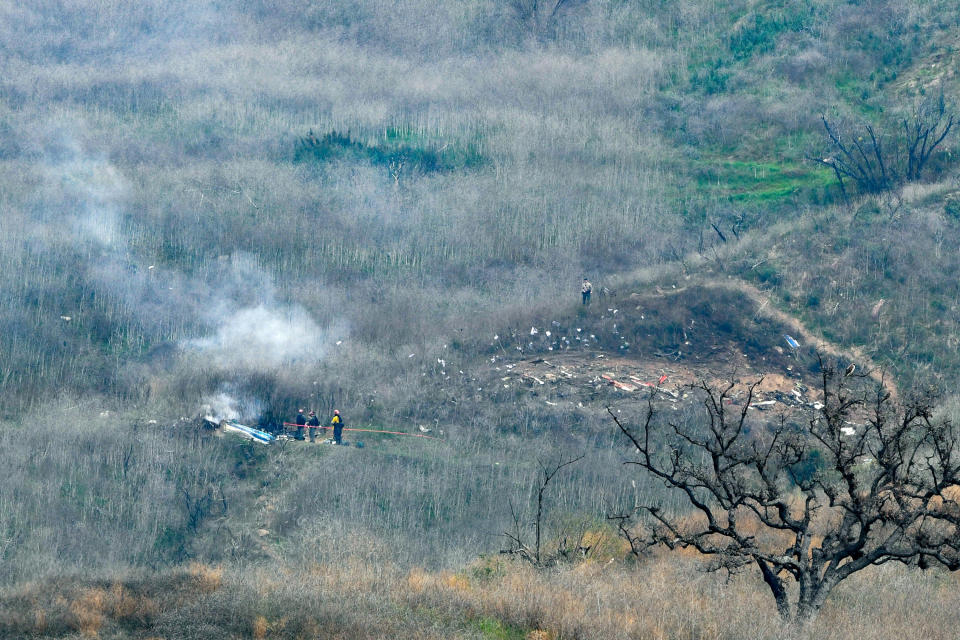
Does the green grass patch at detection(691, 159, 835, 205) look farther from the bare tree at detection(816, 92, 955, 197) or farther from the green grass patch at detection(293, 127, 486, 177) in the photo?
the green grass patch at detection(293, 127, 486, 177)

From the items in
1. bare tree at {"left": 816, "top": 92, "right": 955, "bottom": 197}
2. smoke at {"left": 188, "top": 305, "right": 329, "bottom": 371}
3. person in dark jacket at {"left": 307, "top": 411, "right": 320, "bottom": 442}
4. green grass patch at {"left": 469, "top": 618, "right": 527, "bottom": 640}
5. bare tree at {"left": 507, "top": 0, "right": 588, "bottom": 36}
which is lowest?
person in dark jacket at {"left": 307, "top": 411, "right": 320, "bottom": 442}

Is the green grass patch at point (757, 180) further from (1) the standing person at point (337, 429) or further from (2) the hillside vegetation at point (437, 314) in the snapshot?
(1) the standing person at point (337, 429)

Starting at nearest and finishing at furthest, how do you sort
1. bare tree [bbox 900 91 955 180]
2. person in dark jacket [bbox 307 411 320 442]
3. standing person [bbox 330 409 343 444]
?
standing person [bbox 330 409 343 444], person in dark jacket [bbox 307 411 320 442], bare tree [bbox 900 91 955 180]

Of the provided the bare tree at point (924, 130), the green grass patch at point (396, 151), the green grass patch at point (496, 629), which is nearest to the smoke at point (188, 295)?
the green grass patch at point (396, 151)

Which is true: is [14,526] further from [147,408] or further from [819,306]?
[819,306]

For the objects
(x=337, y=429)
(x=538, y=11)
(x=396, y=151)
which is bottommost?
(x=337, y=429)

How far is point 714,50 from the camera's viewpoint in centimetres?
5384

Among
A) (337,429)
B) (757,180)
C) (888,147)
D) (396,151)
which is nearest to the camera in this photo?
(337,429)

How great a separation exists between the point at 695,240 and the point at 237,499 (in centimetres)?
1934

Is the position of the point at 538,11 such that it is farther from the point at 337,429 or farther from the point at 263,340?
the point at 337,429

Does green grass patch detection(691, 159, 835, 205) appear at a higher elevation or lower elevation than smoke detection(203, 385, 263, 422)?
higher

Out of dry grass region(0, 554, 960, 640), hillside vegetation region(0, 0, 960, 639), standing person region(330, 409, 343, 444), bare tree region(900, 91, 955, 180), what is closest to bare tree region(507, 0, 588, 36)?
hillside vegetation region(0, 0, 960, 639)

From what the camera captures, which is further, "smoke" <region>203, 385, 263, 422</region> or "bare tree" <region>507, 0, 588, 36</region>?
"bare tree" <region>507, 0, 588, 36</region>

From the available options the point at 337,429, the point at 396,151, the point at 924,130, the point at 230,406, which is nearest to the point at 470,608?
the point at 337,429
